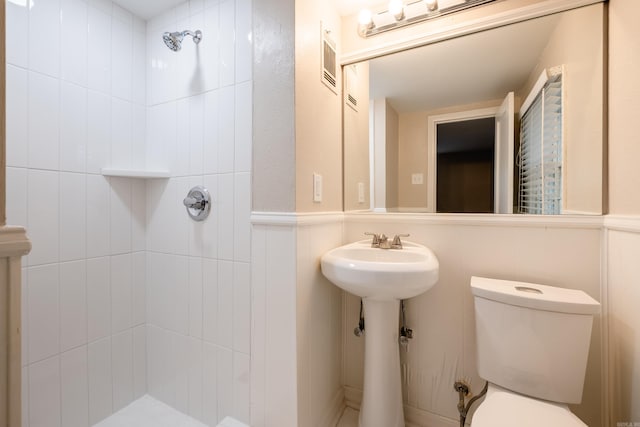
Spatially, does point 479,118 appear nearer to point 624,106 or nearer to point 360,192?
point 624,106

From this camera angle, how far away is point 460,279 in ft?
4.22

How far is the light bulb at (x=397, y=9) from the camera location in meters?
1.29

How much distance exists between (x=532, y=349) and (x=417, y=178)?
835 millimetres

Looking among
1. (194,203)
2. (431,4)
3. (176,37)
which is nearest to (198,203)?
(194,203)

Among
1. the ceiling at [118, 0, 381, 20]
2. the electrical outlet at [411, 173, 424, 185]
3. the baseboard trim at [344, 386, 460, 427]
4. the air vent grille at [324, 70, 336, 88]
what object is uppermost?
the ceiling at [118, 0, 381, 20]

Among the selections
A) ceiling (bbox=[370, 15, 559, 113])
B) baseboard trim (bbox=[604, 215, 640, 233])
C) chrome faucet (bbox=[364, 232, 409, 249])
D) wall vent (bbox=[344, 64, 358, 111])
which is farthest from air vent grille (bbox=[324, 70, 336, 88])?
baseboard trim (bbox=[604, 215, 640, 233])

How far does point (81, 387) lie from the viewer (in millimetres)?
1308

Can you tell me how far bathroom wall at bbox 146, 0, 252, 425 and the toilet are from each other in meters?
1.00

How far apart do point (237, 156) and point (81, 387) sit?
1.33 m

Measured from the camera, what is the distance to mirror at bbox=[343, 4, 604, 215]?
3.53 feet

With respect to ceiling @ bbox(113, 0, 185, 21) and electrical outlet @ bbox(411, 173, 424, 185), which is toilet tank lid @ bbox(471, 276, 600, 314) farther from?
ceiling @ bbox(113, 0, 185, 21)

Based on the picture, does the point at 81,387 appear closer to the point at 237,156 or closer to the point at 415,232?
the point at 237,156

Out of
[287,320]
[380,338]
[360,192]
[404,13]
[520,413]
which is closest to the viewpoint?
[520,413]

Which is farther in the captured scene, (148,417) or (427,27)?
(148,417)
